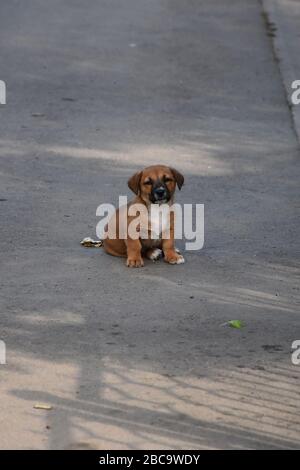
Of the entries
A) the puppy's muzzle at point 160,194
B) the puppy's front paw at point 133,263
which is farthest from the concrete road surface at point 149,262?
the puppy's muzzle at point 160,194

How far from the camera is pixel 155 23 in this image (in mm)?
16938

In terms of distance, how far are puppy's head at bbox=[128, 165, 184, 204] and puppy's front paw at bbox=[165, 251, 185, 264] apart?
14.2 inches

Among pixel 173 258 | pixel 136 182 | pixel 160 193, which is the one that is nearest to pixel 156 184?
pixel 160 193

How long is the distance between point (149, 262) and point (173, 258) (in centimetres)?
19

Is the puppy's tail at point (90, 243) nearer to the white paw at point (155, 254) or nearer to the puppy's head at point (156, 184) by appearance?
the white paw at point (155, 254)

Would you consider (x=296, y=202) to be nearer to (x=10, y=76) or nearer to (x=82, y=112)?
(x=82, y=112)

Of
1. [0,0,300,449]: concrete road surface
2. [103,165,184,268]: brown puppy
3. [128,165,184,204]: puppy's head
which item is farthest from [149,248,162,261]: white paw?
[128,165,184,204]: puppy's head

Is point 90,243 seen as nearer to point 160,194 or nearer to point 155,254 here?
point 155,254

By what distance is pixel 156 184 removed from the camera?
8094mm

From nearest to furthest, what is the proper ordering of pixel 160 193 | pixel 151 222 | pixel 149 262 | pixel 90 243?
1. pixel 160 193
2. pixel 151 222
3. pixel 149 262
4. pixel 90 243

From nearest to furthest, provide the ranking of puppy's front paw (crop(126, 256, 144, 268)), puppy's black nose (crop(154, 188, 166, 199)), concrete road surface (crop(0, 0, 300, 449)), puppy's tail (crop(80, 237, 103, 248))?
concrete road surface (crop(0, 0, 300, 449)) < puppy's black nose (crop(154, 188, 166, 199)) < puppy's front paw (crop(126, 256, 144, 268)) < puppy's tail (crop(80, 237, 103, 248))

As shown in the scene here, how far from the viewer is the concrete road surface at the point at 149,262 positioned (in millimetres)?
5875

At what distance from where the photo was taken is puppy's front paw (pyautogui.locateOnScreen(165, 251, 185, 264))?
8227 mm

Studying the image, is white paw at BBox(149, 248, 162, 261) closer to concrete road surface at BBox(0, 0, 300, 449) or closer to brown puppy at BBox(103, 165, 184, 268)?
brown puppy at BBox(103, 165, 184, 268)
